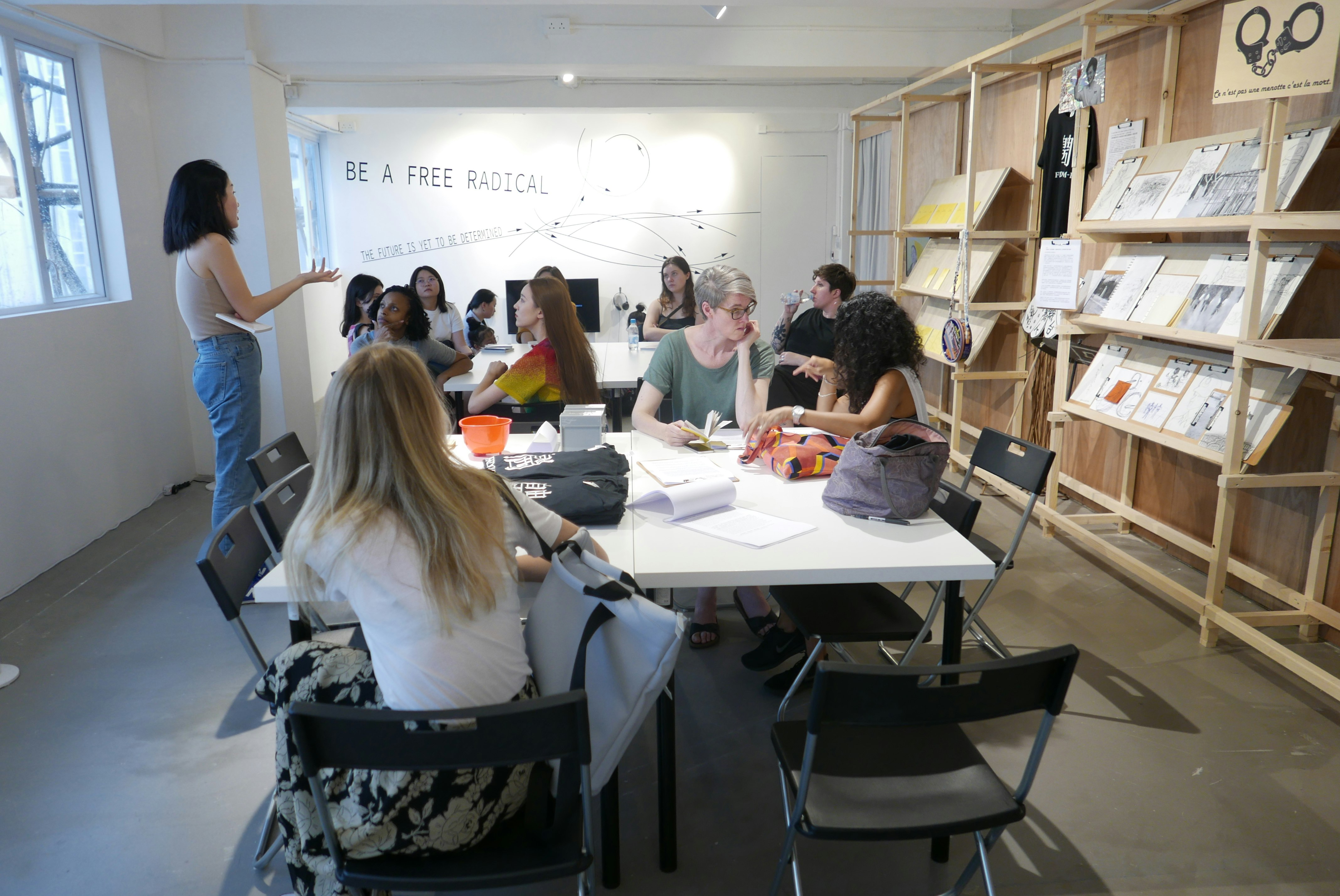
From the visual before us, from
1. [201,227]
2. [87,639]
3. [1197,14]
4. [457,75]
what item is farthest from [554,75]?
[87,639]

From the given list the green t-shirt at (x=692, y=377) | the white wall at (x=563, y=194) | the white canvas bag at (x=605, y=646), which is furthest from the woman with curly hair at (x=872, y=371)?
the white wall at (x=563, y=194)

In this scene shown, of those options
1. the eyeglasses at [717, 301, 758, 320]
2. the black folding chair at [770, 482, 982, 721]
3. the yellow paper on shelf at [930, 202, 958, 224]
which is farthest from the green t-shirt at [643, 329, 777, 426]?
the yellow paper on shelf at [930, 202, 958, 224]

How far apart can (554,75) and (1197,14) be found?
4.58 m

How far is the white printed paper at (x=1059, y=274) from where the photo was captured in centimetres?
394

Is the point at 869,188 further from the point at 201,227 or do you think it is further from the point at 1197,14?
the point at 201,227

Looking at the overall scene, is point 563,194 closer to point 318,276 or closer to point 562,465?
point 318,276

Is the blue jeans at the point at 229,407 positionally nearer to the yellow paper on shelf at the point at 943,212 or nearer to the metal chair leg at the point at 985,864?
the metal chair leg at the point at 985,864

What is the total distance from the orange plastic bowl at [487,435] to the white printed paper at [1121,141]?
9.77 ft

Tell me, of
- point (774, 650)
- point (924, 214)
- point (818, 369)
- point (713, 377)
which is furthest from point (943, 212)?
point (774, 650)

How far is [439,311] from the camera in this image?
258 inches

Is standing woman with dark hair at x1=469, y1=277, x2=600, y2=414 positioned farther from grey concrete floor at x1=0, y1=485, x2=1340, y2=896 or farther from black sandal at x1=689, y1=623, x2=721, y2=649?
grey concrete floor at x1=0, y1=485, x2=1340, y2=896

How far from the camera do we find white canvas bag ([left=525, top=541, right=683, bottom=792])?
60.7 inches

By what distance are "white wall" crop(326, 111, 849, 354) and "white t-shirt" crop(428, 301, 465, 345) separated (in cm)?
212

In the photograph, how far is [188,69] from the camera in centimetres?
493
